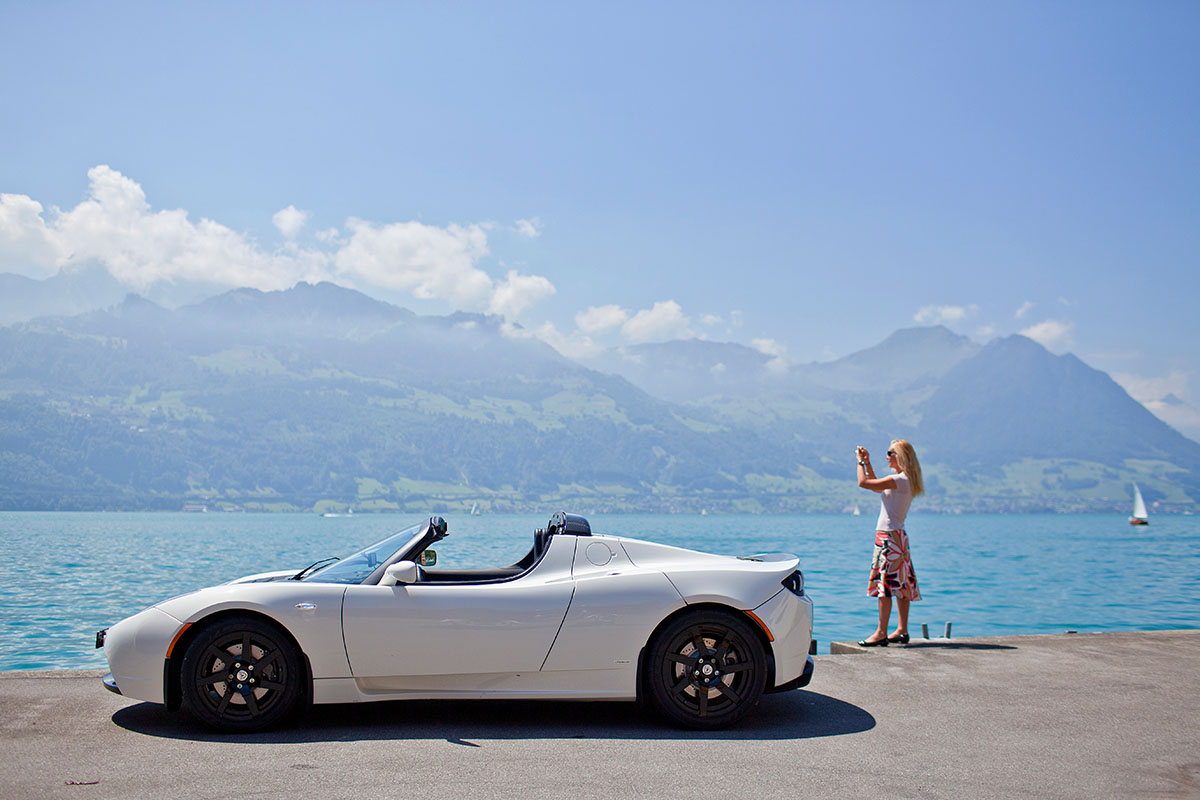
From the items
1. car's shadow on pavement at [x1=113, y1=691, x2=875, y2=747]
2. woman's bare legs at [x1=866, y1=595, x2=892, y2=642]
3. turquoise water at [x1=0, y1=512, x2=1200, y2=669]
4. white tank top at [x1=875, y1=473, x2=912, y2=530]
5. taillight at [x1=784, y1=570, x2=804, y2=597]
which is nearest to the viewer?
car's shadow on pavement at [x1=113, y1=691, x2=875, y2=747]

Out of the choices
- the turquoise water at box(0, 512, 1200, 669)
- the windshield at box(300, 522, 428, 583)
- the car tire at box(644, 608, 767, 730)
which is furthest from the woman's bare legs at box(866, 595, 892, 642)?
the turquoise water at box(0, 512, 1200, 669)

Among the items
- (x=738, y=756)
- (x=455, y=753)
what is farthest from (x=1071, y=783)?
(x=455, y=753)

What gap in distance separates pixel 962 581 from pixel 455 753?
3933 centimetres

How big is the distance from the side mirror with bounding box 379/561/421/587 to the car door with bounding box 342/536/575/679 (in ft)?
0.12

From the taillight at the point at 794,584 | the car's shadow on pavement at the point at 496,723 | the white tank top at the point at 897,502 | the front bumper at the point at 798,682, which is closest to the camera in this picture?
the car's shadow on pavement at the point at 496,723

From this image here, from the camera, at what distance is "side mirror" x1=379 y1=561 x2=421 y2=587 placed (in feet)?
17.7

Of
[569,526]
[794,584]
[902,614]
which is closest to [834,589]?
[902,614]

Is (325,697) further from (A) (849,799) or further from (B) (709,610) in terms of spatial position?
(A) (849,799)

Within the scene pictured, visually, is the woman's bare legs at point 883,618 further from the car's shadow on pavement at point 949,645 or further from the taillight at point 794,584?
the taillight at point 794,584

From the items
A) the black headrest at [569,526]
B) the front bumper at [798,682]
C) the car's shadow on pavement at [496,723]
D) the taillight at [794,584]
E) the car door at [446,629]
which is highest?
the black headrest at [569,526]

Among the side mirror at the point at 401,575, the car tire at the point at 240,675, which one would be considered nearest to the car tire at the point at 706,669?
the side mirror at the point at 401,575

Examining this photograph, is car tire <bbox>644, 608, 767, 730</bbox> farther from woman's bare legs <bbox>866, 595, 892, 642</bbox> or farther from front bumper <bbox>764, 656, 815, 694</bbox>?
woman's bare legs <bbox>866, 595, 892, 642</bbox>

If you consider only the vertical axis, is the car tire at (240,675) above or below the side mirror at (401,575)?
below

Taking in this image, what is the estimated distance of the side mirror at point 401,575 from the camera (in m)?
5.39
